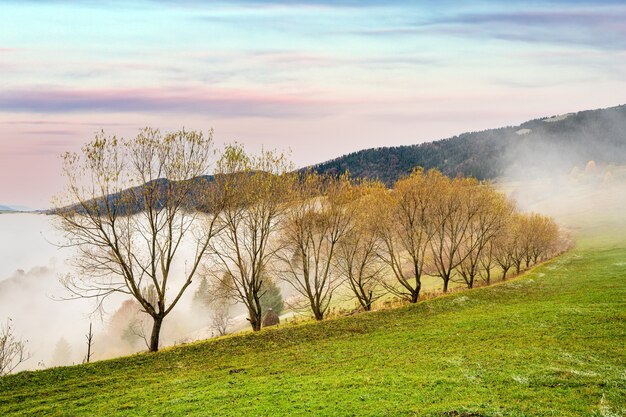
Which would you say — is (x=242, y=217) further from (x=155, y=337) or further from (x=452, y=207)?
(x=452, y=207)

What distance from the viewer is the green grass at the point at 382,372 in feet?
62.7

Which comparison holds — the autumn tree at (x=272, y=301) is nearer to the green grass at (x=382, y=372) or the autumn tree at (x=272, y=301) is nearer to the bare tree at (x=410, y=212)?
the bare tree at (x=410, y=212)

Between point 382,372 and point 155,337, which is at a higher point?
point 155,337

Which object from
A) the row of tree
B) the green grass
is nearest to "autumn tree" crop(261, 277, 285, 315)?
the row of tree

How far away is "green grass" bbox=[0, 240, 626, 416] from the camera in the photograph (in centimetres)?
1911

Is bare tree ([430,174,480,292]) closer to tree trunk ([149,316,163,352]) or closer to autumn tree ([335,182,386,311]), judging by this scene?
autumn tree ([335,182,386,311])

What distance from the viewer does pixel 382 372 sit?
24.0 metres

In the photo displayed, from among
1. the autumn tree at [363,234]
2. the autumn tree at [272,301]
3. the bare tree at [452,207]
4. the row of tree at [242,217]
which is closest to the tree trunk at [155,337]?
the row of tree at [242,217]

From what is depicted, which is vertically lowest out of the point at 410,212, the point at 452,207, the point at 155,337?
the point at 155,337

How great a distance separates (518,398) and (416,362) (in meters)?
7.43

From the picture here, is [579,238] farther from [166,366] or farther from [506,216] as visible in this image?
[166,366]

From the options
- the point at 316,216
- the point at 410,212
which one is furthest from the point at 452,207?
the point at 316,216

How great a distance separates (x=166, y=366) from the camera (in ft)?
92.6

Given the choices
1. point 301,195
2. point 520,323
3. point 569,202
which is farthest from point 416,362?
point 569,202
